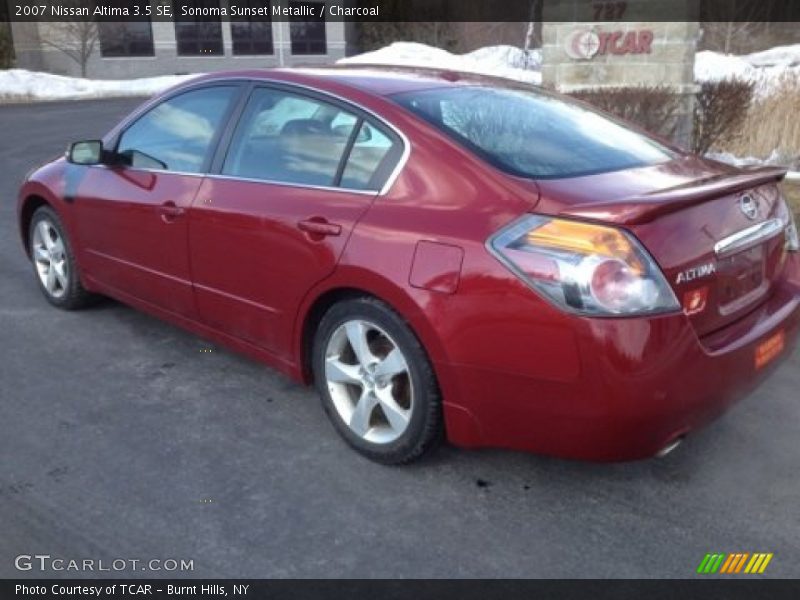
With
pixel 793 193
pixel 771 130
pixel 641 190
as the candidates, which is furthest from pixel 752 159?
pixel 641 190

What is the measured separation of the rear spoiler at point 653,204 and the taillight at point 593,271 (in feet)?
0.14

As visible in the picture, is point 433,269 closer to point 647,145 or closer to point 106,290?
point 647,145

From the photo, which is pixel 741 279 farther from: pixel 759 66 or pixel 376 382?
pixel 759 66

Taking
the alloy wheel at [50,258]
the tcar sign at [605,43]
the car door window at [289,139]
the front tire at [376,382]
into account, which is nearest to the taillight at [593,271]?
the front tire at [376,382]

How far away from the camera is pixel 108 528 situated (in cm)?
277

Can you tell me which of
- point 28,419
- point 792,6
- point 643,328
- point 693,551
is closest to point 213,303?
point 28,419

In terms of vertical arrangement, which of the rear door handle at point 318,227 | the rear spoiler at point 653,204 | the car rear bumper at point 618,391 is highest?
the rear spoiler at point 653,204

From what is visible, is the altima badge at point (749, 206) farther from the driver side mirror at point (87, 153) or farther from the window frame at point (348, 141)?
the driver side mirror at point (87, 153)

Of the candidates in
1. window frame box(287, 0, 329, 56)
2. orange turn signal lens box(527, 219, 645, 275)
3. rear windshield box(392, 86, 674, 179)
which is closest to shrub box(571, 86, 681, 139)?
rear windshield box(392, 86, 674, 179)

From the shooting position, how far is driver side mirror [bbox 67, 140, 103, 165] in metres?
4.46

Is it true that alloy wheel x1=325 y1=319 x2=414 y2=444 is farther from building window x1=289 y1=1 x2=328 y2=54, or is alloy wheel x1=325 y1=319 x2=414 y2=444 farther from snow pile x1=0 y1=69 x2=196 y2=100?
building window x1=289 y1=1 x2=328 y2=54

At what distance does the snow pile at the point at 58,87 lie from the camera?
24703 mm

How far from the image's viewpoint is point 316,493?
9.89 ft

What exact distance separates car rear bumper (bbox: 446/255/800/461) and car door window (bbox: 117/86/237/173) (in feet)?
6.19
